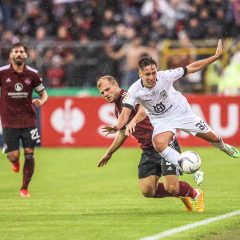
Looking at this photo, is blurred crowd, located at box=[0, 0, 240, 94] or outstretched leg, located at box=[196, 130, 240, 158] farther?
blurred crowd, located at box=[0, 0, 240, 94]

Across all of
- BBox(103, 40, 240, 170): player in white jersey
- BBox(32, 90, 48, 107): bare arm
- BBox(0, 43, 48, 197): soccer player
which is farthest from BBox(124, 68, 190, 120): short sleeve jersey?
BBox(0, 43, 48, 197): soccer player

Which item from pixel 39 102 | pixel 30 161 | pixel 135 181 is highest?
pixel 39 102

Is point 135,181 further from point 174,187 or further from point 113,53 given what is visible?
point 113,53

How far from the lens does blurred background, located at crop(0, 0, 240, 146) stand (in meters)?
23.7

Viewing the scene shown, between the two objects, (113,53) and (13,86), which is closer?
(13,86)

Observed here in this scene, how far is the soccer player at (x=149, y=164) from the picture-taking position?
38.6 feet

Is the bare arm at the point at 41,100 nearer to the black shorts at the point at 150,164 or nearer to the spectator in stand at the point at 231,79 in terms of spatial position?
the black shorts at the point at 150,164

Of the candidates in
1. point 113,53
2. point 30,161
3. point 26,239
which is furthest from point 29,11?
point 26,239

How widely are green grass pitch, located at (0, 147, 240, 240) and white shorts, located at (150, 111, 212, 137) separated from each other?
1.05 m

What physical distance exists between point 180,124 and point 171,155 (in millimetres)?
574

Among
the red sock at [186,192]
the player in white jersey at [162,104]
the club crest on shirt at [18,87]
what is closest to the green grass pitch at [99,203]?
the red sock at [186,192]

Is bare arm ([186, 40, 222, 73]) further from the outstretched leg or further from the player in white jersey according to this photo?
the outstretched leg

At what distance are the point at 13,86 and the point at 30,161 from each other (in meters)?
1.21

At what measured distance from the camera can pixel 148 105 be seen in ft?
38.1
